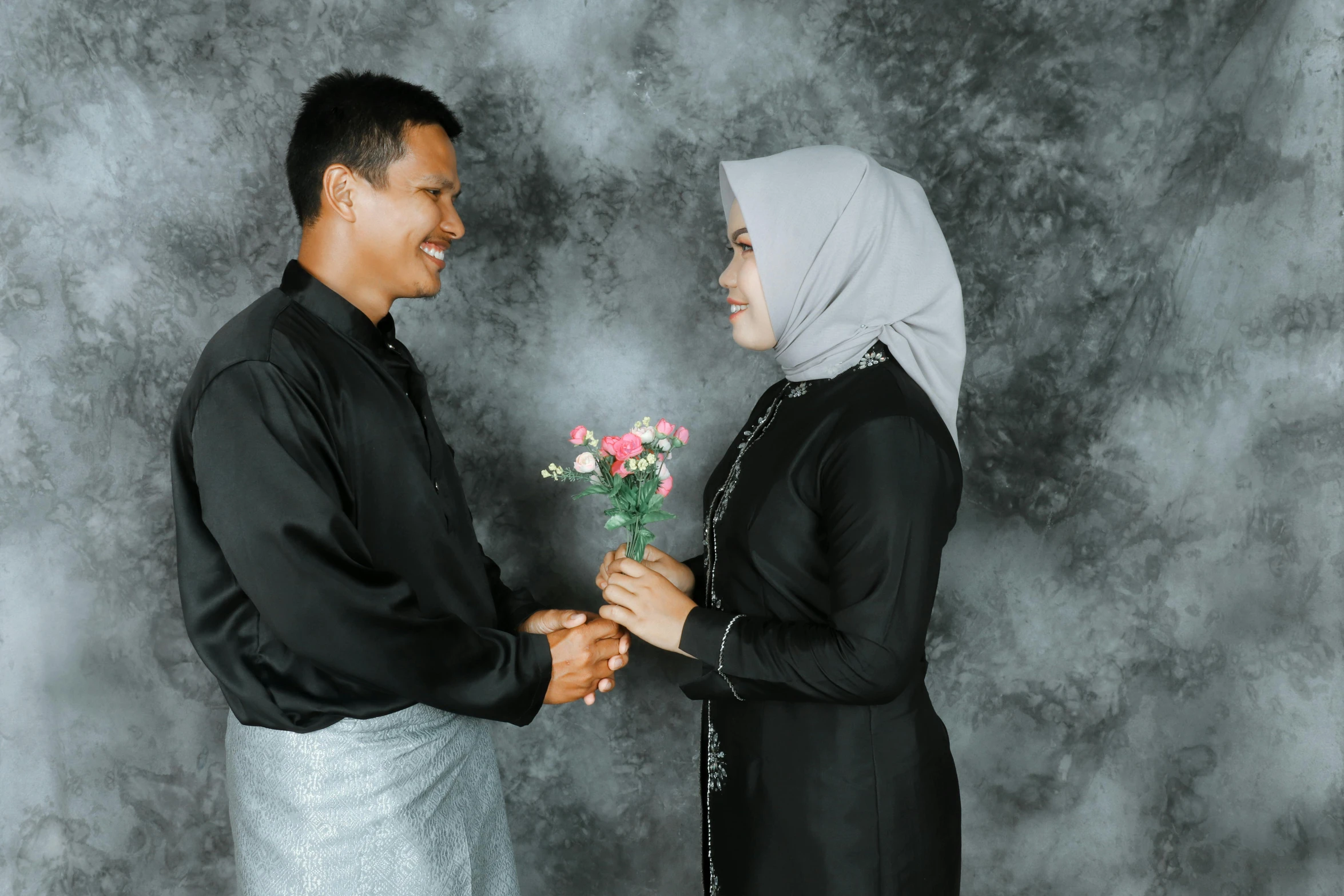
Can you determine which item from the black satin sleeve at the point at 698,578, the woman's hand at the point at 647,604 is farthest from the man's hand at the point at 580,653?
the black satin sleeve at the point at 698,578

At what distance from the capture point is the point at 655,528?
323 cm

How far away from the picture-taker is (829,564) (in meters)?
1.95

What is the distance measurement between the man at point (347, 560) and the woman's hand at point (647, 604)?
0.17m

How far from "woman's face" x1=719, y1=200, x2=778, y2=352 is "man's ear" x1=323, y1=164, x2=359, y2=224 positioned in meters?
0.81

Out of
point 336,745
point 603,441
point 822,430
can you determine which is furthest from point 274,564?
point 822,430

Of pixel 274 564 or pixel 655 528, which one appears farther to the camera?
pixel 655 528

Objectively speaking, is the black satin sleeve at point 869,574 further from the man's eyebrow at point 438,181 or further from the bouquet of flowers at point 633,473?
the man's eyebrow at point 438,181

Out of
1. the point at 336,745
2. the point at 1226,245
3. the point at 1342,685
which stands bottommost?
the point at 1342,685

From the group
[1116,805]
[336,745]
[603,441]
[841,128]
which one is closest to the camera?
[336,745]

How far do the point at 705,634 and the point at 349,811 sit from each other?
2.63ft

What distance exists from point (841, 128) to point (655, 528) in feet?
4.65

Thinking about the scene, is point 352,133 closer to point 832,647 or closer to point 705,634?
point 705,634

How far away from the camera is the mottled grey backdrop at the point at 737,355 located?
9.41ft

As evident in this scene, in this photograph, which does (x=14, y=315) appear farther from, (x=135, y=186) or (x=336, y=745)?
(x=336, y=745)
